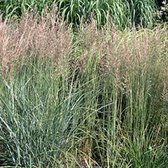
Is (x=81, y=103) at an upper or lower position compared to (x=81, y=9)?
lower

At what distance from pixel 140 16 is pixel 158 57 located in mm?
3686

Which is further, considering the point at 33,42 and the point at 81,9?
the point at 81,9

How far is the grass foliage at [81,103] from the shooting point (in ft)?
12.6

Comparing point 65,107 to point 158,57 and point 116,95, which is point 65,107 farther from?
point 158,57

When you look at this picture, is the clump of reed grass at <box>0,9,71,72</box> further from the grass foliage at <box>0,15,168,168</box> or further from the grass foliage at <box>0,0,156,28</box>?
the grass foliage at <box>0,0,156,28</box>

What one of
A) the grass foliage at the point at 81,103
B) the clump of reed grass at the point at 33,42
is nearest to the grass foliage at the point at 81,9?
the clump of reed grass at the point at 33,42

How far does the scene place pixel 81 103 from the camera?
4.22m

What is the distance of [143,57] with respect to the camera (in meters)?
4.05

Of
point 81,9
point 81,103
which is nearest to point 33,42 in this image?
point 81,103

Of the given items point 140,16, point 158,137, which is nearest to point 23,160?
point 158,137

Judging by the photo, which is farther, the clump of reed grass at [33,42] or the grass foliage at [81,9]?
the grass foliage at [81,9]

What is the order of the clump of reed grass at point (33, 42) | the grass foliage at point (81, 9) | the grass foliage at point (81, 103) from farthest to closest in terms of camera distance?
the grass foliage at point (81, 9), the clump of reed grass at point (33, 42), the grass foliage at point (81, 103)

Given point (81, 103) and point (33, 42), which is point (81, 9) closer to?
point (33, 42)

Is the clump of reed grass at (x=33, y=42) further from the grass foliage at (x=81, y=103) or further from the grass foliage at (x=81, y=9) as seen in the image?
the grass foliage at (x=81, y=9)
